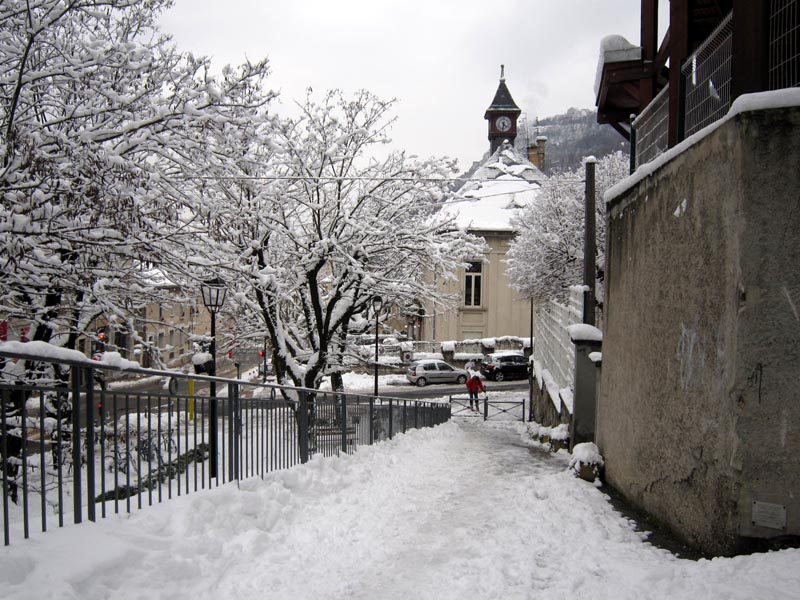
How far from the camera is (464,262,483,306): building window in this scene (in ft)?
145

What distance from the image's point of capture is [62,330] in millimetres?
8953

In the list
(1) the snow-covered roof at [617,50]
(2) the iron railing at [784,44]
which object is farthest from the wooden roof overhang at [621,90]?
(2) the iron railing at [784,44]

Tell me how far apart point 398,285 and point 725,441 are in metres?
12.4

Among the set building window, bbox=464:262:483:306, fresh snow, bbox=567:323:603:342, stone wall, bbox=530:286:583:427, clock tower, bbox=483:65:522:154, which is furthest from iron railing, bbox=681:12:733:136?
→ clock tower, bbox=483:65:522:154

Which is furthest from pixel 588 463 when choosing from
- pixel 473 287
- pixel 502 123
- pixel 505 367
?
pixel 502 123

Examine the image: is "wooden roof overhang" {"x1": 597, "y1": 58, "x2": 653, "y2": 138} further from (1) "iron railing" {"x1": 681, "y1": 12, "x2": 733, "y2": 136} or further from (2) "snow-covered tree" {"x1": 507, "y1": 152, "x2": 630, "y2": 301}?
(2) "snow-covered tree" {"x1": 507, "y1": 152, "x2": 630, "y2": 301}

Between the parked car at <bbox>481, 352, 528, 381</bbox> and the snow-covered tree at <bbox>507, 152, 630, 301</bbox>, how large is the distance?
9.11m

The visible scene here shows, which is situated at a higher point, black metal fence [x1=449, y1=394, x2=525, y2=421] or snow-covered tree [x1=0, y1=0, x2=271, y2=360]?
snow-covered tree [x1=0, y1=0, x2=271, y2=360]

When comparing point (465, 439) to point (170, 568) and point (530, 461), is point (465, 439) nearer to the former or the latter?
point (530, 461)

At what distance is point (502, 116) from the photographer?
6016 centimetres

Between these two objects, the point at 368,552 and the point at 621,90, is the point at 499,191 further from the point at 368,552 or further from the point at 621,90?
the point at 368,552

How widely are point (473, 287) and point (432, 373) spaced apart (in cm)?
1002

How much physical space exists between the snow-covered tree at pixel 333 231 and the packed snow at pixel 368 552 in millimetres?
7970

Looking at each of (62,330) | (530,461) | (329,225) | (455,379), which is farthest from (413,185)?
(455,379)
